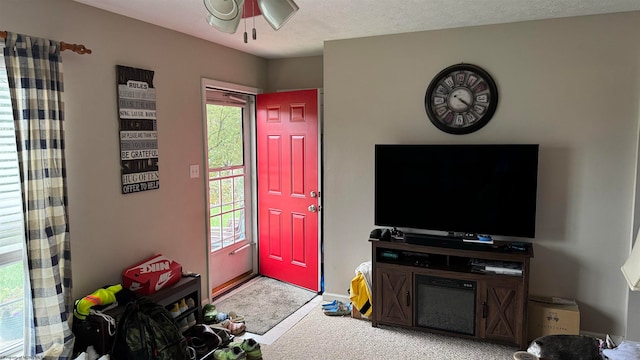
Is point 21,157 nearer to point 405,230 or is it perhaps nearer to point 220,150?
point 220,150

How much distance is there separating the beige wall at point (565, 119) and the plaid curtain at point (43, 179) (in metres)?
2.37

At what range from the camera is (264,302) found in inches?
154

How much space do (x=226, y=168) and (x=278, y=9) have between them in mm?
2641

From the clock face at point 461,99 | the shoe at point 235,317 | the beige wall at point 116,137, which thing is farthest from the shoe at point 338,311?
the clock face at point 461,99

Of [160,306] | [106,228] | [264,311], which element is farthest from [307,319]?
[106,228]

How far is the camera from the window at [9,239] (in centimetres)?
230

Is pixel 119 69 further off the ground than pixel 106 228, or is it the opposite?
pixel 119 69

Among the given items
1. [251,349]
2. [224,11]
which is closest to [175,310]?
[251,349]

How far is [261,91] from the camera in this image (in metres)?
4.49

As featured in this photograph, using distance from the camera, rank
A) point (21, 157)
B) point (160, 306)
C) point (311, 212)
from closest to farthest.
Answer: point (21, 157)
point (160, 306)
point (311, 212)

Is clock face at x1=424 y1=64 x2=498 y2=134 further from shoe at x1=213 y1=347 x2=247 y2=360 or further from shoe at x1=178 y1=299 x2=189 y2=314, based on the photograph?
shoe at x1=178 y1=299 x2=189 y2=314

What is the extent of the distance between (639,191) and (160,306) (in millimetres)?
3321

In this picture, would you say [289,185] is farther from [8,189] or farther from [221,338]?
[8,189]

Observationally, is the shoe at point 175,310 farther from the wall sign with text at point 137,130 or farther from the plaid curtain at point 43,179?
the wall sign with text at point 137,130
